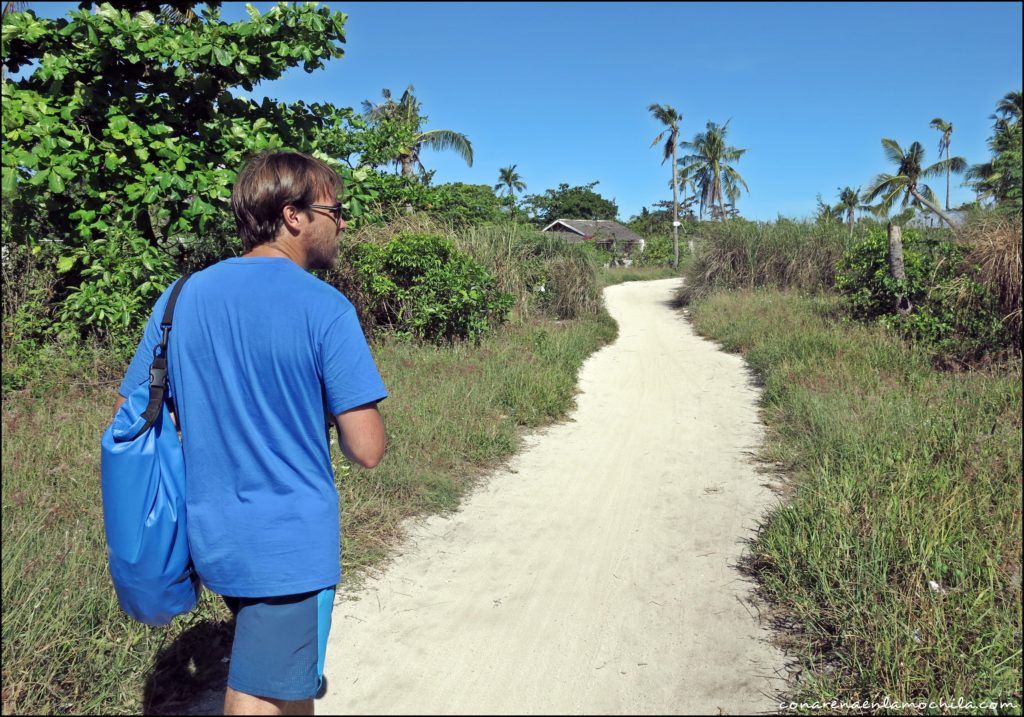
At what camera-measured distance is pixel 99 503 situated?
3.96m

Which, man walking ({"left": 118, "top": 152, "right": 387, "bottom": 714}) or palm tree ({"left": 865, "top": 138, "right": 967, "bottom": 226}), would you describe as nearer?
man walking ({"left": 118, "top": 152, "right": 387, "bottom": 714})

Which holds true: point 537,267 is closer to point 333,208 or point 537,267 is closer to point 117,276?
point 117,276

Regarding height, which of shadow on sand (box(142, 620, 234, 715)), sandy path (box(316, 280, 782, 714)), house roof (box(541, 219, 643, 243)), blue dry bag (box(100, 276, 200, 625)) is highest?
house roof (box(541, 219, 643, 243))

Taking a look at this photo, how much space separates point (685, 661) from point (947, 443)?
3.17m

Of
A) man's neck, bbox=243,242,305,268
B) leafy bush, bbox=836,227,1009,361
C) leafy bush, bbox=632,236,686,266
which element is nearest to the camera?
man's neck, bbox=243,242,305,268

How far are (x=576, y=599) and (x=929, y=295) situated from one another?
8.72 metres

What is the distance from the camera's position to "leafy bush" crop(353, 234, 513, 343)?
9930mm

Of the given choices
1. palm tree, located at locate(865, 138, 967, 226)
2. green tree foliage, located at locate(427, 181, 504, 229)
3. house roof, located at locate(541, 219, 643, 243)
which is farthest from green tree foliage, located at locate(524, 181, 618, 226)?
green tree foliage, located at locate(427, 181, 504, 229)

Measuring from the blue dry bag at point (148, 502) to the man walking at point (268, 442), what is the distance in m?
0.04

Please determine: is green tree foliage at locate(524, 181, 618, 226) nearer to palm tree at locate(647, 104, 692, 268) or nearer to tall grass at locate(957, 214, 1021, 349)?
palm tree at locate(647, 104, 692, 268)

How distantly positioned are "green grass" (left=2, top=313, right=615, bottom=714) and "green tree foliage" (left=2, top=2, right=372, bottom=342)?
1122 millimetres

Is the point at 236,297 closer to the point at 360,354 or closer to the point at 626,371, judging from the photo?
the point at 360,354

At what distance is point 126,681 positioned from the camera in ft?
8.63

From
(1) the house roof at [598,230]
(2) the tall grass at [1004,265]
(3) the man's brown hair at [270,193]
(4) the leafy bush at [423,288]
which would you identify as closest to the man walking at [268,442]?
(3) the man's brown hair at [270,193]
